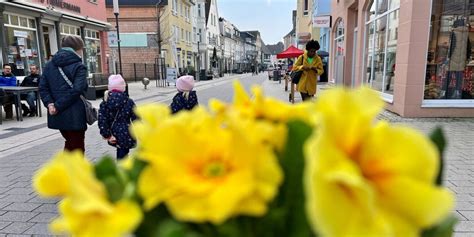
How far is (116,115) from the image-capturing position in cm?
420

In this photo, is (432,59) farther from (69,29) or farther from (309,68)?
(69,29)

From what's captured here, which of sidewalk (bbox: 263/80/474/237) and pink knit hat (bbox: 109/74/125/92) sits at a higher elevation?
pink knit hat (bbox: 109/74/125/92)

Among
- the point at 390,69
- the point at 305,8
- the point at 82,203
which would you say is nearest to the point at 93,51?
the point at 390,69

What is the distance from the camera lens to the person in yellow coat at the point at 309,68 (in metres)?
7.21

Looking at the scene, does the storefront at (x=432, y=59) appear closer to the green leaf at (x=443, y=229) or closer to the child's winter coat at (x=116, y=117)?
the child's winter coat at (x=116, y=117)

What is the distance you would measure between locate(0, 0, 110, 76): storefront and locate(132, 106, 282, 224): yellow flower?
50.5ft

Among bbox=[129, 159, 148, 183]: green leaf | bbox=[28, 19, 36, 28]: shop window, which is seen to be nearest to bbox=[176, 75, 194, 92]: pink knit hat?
bbox=[129, 159, 148, 183]: green leaf

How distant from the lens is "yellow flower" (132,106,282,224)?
22.2 inches

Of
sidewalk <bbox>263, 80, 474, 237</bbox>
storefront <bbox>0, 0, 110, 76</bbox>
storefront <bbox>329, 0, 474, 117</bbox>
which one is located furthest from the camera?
storefront <bbox>0, 0, 110, 76</bbox>

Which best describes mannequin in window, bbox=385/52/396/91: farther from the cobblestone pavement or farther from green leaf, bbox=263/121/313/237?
green leaf, bbox=263/121/313/237

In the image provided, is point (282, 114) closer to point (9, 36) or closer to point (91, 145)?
point (91, 145)

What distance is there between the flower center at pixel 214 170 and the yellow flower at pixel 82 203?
13cm

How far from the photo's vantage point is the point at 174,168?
0.60 meters

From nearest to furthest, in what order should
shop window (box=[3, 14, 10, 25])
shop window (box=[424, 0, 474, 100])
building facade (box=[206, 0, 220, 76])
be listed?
shop window (box=[424, 0, 474, 100]) < shop window (box=[3, 14, 10, 25]) < building facade (box=[206, 0, 220, 76])
